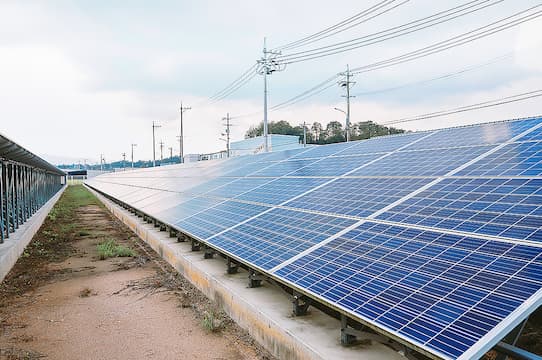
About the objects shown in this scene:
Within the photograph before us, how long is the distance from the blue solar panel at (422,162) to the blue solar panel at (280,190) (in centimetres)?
131

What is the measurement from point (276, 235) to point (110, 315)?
401 cm

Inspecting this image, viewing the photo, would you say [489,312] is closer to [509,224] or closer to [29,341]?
[509,224]

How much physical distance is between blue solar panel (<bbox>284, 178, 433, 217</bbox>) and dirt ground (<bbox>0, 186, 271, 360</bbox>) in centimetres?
294

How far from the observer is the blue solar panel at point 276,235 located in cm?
751

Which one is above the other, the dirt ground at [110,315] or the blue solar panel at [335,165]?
the blue solar panel at [335,165]

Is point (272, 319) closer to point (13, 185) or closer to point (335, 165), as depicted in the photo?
point (335, 165)

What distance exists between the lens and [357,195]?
28.8 ft

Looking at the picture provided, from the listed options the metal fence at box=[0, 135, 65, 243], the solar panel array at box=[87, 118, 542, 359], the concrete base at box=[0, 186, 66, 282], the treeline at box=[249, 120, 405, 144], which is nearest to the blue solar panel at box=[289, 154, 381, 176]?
the solar panel array at box=[87, 118, 542, 359]

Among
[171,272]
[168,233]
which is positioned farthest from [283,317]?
[168,233]

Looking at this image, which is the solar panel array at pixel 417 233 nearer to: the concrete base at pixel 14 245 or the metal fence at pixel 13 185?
the concrete base at pixel 14 245

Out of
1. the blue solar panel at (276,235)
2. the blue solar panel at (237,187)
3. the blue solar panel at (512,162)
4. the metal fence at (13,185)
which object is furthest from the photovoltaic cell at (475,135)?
the metal fence at (13,185)

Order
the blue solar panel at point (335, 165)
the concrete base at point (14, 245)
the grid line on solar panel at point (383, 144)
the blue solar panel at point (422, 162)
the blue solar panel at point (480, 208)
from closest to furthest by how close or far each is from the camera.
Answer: the blue solar panel at point (480, 208) → the blue solar panel at point (422, 162) → the blue solar panel at point (335, 165) → the grid line on solar panel at point (383, 144) → the concrete base at point (14, 245)

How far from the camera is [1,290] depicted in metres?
11.1

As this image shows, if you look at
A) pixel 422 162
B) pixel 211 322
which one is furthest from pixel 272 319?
pixel 422 162
